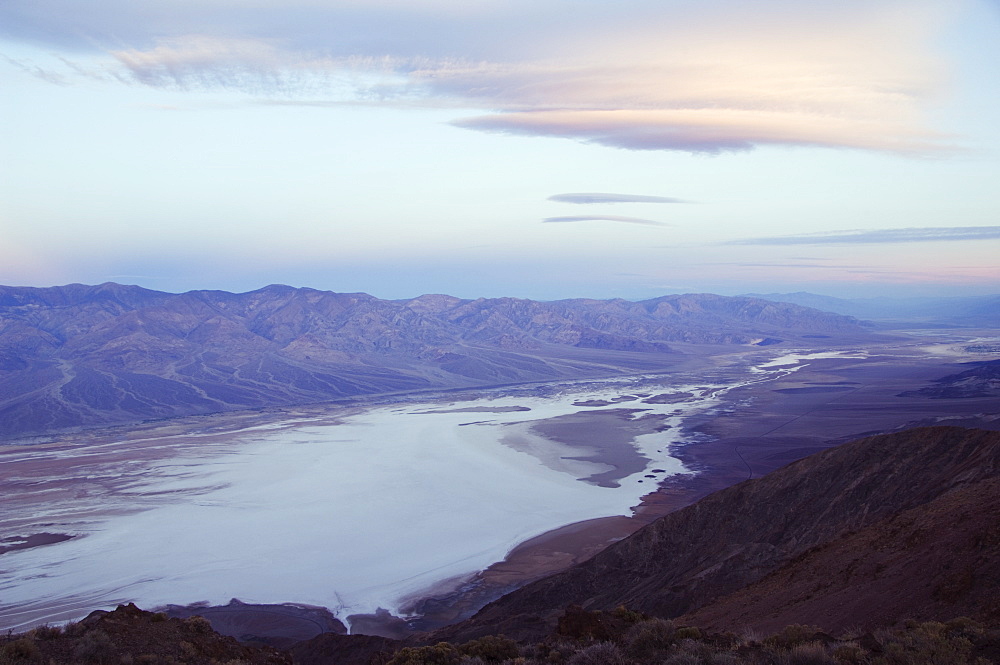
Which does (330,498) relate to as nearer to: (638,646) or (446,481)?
(446,481)

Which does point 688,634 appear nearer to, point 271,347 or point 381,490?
point 381,490

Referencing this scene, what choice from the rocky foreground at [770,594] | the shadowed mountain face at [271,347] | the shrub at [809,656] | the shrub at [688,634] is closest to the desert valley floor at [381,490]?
A: the rocky foreground at [770,594]

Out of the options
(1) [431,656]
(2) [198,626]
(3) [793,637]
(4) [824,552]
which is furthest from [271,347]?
(3) [793,637]

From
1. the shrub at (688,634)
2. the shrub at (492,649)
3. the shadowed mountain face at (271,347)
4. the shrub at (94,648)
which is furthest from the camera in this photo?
the shadowed mountain face at (271,347)

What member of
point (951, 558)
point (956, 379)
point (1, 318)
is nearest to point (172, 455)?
point (951, 558)

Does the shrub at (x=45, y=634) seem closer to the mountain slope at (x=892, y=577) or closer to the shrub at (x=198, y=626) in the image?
the shrub at (x=198, y=626)

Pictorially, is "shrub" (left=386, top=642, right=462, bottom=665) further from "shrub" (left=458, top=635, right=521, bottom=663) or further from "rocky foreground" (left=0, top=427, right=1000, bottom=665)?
"shrub" (left=458, top=635, right=521, bottom=663)
